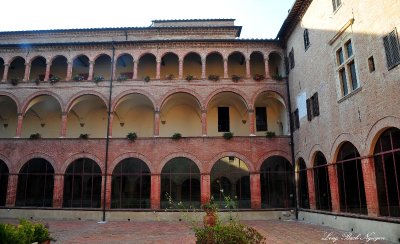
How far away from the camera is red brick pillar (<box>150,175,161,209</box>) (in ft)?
65.4

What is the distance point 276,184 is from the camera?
20.6 m

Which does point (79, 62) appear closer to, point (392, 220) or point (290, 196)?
point (290, 196)

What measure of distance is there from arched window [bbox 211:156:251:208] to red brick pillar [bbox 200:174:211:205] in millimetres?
632

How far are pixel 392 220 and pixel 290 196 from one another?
31.0 feet

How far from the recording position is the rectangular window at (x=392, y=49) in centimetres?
1076

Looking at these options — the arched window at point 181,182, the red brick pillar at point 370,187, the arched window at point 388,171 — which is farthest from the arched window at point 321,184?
the arched window at point 181,182

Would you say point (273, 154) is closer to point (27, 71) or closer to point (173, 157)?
point (173, 157)

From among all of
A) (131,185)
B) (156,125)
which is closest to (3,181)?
(131,185)

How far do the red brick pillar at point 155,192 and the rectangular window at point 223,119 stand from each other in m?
6.46

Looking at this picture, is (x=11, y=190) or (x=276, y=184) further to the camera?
(x=11, y=190)

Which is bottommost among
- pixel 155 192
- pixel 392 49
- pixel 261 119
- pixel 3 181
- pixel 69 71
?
pixel 155 192

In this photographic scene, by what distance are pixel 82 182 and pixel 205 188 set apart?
818cm

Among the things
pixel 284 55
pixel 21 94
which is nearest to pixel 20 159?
pixel 21 94

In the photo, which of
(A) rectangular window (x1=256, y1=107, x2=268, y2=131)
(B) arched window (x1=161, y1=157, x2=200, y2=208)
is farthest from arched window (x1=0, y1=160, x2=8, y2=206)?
(A) rectangular window (x1=256, y1=107, x2=268, y2=131)
